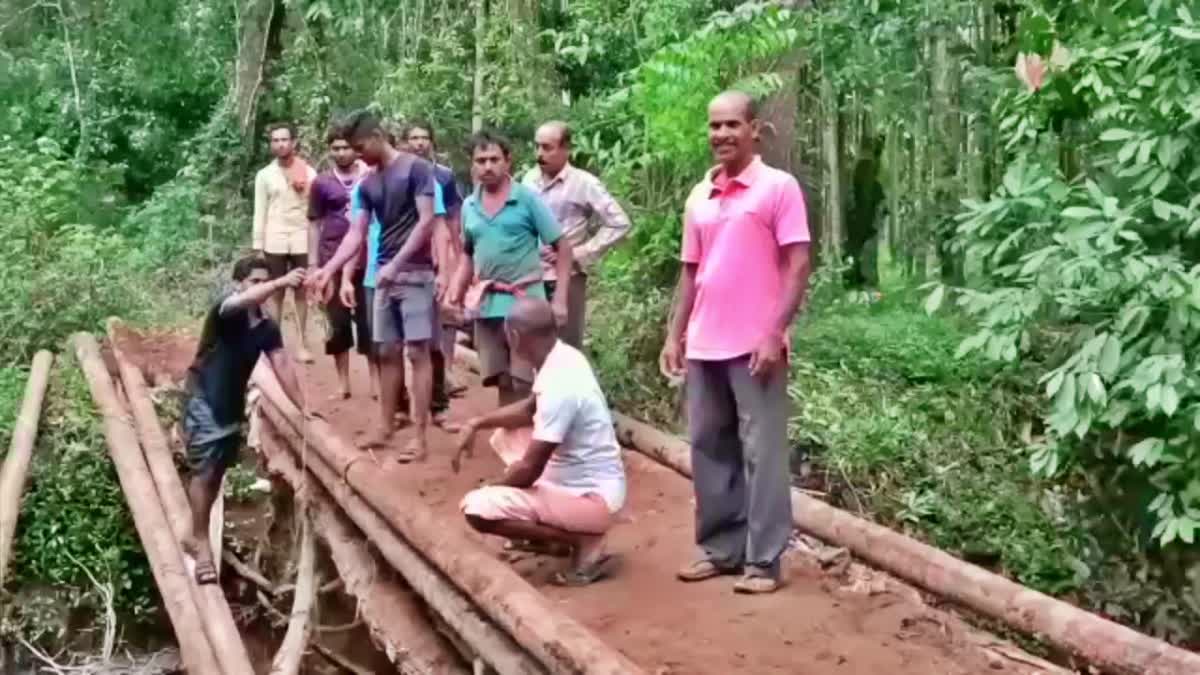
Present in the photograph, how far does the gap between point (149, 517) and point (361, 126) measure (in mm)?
2732

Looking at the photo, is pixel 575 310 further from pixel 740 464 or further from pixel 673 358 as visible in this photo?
pixel 740 464

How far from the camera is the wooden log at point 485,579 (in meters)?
4.09

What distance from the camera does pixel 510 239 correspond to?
6.64 m

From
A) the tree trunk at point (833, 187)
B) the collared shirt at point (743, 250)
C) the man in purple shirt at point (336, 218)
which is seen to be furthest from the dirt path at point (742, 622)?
the tree trunk at point (833, 187)

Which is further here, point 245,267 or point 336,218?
point 336,218

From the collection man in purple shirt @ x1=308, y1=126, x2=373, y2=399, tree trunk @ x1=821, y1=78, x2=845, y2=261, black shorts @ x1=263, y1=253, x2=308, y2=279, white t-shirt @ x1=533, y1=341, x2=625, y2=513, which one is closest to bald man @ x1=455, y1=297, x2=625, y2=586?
white t-shirt @ x1=533, y1=341, x2=625, y2=513

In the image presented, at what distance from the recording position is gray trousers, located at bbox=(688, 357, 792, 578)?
16.0 ft

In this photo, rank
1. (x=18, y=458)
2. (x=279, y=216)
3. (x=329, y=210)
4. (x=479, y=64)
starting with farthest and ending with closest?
1. (x=479, y=64)
2. (x=279, y=216)
3. (x=18, y=458)
4. (x=329, y=210)

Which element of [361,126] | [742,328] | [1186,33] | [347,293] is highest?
[1186,33]

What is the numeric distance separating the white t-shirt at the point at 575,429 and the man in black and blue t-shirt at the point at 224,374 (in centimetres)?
183

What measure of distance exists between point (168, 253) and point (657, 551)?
36.9 ft

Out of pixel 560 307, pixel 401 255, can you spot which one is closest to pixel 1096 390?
pixel 560 307

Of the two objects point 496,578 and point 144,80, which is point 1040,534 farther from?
point 144,80

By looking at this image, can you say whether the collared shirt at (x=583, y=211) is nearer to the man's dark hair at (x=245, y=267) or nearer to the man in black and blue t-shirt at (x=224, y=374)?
the man in black and blue t-shirt at (x=224, y=374)
